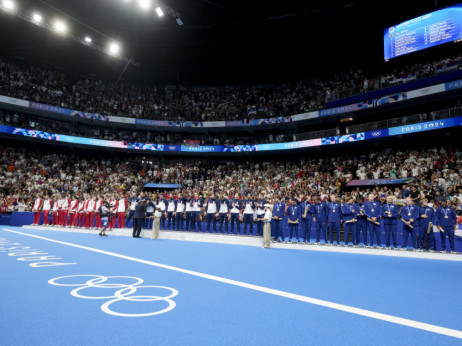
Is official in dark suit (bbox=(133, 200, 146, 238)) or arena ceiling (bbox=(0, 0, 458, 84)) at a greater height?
arena ceiling (bbox=(0, 0, 458, 84))

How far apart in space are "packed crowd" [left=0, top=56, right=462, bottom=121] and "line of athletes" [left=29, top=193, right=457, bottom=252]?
55.9 ft

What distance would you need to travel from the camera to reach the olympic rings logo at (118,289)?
3566 mm

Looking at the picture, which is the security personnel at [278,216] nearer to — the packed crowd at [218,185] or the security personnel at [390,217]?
the packed crowd at [218,185]

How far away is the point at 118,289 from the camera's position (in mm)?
4363

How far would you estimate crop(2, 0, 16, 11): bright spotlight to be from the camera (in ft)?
65.1

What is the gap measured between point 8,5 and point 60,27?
3.50 m

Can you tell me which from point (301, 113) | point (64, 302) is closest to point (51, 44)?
point (301, 113)

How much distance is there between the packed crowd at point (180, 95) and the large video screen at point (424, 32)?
2.47 metres

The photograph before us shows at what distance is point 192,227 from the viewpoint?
1606 centimetres

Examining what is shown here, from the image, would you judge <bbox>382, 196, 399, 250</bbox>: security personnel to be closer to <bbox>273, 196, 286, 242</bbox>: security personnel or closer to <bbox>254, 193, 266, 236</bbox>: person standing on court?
<bbox>273, 196, 286, 242</bbox>: security personnel

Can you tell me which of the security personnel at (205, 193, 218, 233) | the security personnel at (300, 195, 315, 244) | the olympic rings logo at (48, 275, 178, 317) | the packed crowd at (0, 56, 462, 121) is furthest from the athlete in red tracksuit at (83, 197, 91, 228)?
the packed crowd at (0, 56, 462, 121)

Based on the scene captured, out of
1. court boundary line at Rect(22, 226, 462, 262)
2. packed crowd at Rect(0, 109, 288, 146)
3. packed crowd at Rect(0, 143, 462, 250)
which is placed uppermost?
packed crowd at Rect(0, 109, 288, 146)

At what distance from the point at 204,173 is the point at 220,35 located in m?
14.4

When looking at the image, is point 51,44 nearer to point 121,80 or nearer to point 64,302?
point 121,80
